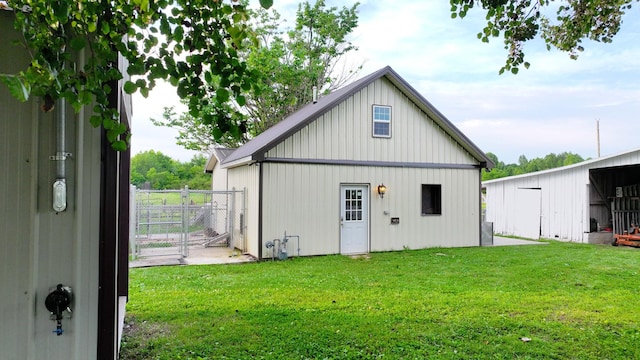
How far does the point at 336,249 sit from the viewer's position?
1068 cm

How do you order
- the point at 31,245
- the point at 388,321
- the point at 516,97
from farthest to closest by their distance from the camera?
the point at 516,97, the point at 388,321, the point at 31,245

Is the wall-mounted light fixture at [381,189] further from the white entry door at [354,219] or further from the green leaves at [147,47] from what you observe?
the green leaves at [147,47]

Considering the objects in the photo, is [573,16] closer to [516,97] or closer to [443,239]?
[443,239]

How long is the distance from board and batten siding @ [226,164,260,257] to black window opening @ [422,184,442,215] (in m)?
5.34

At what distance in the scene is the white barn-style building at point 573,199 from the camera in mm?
14164

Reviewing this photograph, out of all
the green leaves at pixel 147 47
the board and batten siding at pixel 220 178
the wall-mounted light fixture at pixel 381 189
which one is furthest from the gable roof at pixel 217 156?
the green leaves at pixel 147 47

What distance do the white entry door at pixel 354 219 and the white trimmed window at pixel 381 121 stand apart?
1.67m

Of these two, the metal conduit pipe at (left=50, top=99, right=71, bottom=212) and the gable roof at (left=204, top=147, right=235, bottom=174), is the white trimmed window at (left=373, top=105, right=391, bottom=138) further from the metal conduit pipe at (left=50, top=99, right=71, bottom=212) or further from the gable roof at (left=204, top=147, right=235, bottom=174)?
the metal conduit pipe at (left=50, top=99, right=71, bottom=212)

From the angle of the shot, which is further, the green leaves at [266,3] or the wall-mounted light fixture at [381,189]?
the wall-mounted light fixture at [381,189]

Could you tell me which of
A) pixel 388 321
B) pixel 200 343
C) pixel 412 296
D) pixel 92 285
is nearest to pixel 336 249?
pixel 412 296

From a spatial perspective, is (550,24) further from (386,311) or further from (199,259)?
(199,259)

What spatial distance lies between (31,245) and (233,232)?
32.8 ft

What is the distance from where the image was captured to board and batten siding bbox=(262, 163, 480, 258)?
10.1m

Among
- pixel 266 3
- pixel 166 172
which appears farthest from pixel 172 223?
pixel 166 172
